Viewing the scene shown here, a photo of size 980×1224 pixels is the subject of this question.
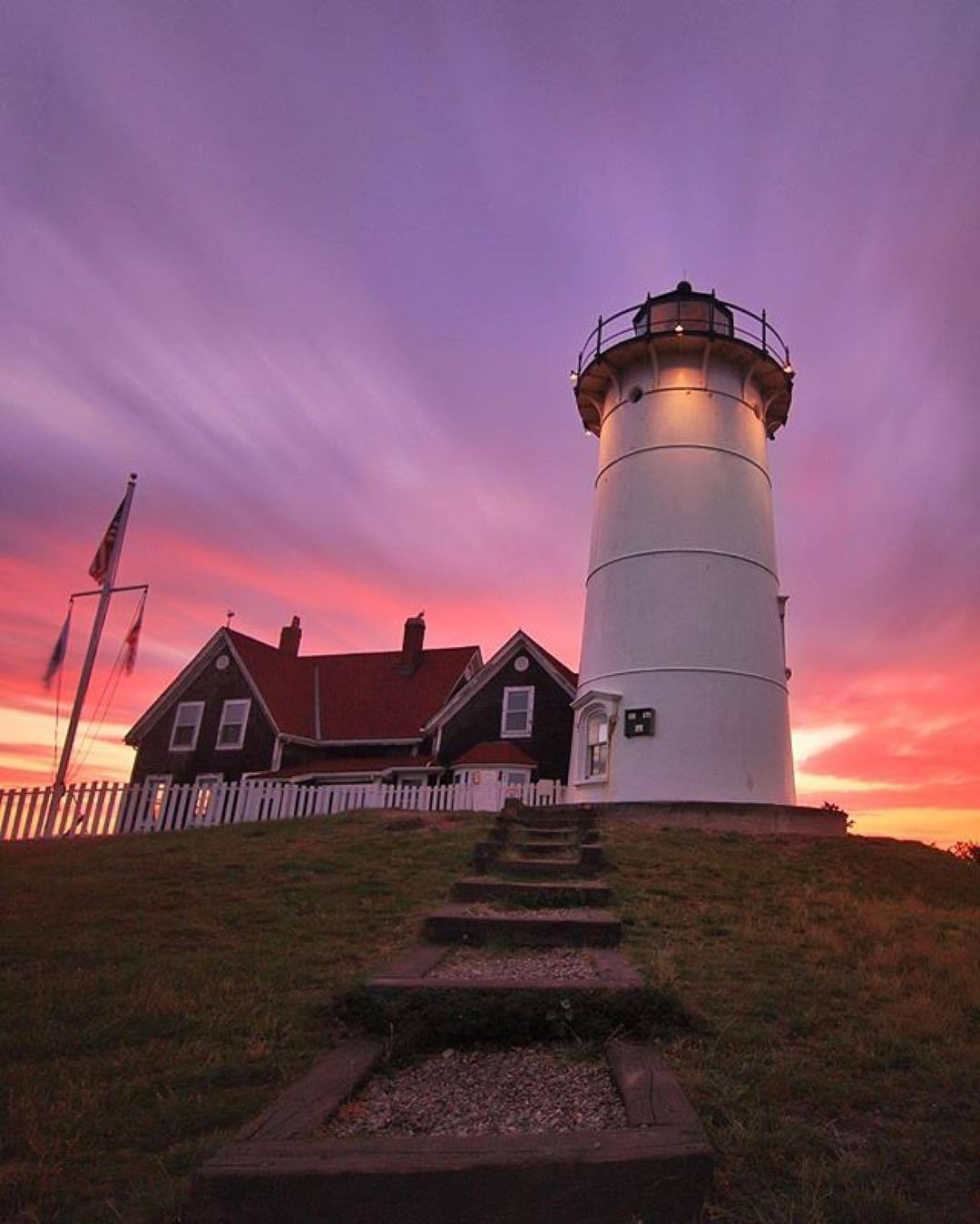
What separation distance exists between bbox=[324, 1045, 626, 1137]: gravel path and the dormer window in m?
27.2

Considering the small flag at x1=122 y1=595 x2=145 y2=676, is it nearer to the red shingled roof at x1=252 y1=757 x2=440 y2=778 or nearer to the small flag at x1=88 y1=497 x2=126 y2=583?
the small flag at x1=88 y1=497 x2=126 y2=583

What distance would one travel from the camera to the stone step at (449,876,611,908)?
30.2 feet

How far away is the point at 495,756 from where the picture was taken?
26500mm

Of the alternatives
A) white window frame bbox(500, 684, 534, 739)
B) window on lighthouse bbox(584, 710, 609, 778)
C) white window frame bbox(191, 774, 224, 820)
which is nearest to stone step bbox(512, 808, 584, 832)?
window on lighthouse bbox(584, 710, 609, 778)

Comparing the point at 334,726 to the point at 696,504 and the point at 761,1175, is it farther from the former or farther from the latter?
the point at 761,1175

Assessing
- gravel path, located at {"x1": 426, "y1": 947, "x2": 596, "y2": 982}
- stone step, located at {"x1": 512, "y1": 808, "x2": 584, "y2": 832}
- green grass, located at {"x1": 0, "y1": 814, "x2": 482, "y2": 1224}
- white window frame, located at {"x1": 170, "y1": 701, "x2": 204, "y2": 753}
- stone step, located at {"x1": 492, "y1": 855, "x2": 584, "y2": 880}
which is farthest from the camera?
white window frame, located at {"x1": 170, "y1": 701, "x2": 204, "y2": 753}

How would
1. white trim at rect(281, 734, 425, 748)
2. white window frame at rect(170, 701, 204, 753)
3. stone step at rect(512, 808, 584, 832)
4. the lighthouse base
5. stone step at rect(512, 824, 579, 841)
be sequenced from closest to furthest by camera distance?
stone step at rect(512, 824, 579, 841), stone step at rect(512, 808, 584, 832), the lighthouse base, white trim at rect(281, 734, 425, 748), white window frame at rect(170, 701, 204, 753)

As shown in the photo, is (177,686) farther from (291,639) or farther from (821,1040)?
(821,1040)

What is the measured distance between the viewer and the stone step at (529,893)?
921 centimetres

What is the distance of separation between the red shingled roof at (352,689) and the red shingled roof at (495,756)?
2.92 metres

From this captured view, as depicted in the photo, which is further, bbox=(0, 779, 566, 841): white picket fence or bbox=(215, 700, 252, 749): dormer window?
bbox=(215, 700, 252, 749): dormer window

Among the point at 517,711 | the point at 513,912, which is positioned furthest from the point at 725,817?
the point at 517,711

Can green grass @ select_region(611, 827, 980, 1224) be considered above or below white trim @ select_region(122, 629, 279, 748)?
below

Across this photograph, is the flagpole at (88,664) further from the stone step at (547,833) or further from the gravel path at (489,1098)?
the gravel path at (489,1098)
